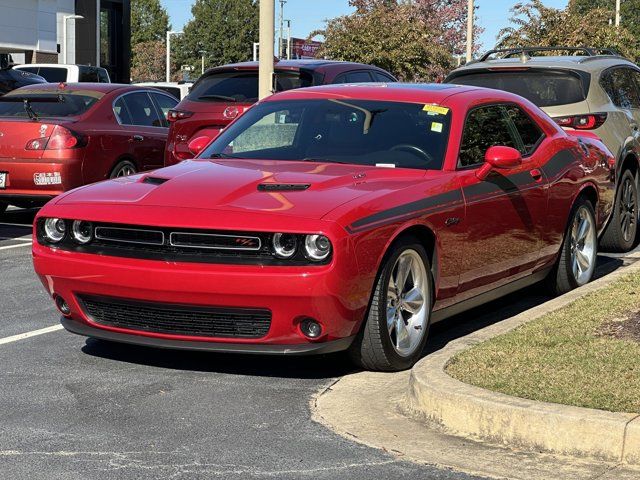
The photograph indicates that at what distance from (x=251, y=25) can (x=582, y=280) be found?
101m

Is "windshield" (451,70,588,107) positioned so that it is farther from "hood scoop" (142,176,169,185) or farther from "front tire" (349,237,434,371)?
"hood scoop" (142,176,169,185)

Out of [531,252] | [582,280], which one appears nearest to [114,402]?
[531,252]

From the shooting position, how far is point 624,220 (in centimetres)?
1153

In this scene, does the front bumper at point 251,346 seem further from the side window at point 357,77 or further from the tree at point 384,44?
the tree at point 384,44

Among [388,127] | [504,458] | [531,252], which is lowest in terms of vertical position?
[504,458]

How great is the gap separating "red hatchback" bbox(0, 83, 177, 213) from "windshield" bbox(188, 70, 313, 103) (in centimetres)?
91

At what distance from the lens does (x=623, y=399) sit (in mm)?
5547

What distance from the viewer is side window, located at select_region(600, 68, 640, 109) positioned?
480 inches

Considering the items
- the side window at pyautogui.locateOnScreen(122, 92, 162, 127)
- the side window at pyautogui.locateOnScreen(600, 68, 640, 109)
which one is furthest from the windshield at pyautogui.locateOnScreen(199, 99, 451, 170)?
the side window at pyautogui.locateOnScreen(122, 92, 162, 127)

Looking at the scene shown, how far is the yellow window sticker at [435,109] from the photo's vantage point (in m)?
7.66

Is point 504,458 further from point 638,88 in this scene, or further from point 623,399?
point 638,88

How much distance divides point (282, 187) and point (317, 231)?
25.7 inches

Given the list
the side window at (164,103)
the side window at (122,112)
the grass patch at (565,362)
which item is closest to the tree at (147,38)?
the side window at (164,103)

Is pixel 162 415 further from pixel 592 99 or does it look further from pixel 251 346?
pixel 592 99
